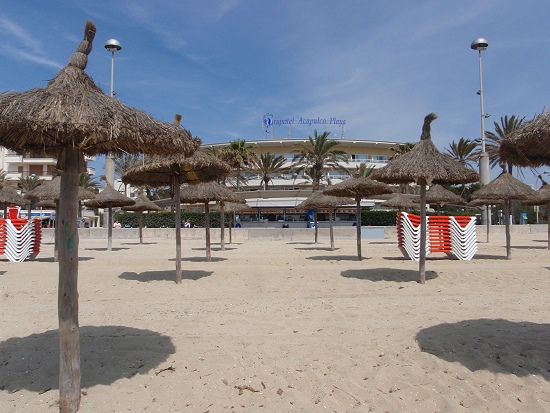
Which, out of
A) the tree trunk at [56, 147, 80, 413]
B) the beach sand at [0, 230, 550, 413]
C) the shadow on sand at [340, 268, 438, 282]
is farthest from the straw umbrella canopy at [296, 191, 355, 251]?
the tree trunk at [56, 147, 80, 413]

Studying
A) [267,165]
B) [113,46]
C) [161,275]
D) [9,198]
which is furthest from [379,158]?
[161,275]

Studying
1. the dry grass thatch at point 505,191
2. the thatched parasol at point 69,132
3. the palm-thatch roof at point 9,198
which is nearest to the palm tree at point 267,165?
the palm-thatch roof at point 9,198

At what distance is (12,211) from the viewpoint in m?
20.2

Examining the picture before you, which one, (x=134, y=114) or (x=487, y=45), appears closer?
(x=134, y=114)

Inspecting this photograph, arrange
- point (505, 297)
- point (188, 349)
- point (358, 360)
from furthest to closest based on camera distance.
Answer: point (505, 297) → point (188, 349) → point (358, 360)

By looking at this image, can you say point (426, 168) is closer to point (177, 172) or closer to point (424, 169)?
point (424, 169)

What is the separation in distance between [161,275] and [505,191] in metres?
11.4

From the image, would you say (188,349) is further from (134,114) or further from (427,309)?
(427,309)

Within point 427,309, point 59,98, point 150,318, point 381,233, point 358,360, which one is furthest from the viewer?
point 381,233

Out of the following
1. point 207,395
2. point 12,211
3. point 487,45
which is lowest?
point 207,395

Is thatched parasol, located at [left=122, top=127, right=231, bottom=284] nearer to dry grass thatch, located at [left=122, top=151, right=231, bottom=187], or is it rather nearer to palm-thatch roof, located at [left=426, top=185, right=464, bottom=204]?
dry grass thatch, located at [left=122, top=151, right=231, bottom=187]

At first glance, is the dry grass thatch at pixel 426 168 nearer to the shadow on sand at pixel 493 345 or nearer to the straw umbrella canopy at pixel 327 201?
the shadow on sand at pixel 493 345

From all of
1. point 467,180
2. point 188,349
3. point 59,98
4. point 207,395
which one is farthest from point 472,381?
point 467,180

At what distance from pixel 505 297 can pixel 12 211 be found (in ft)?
66.1
